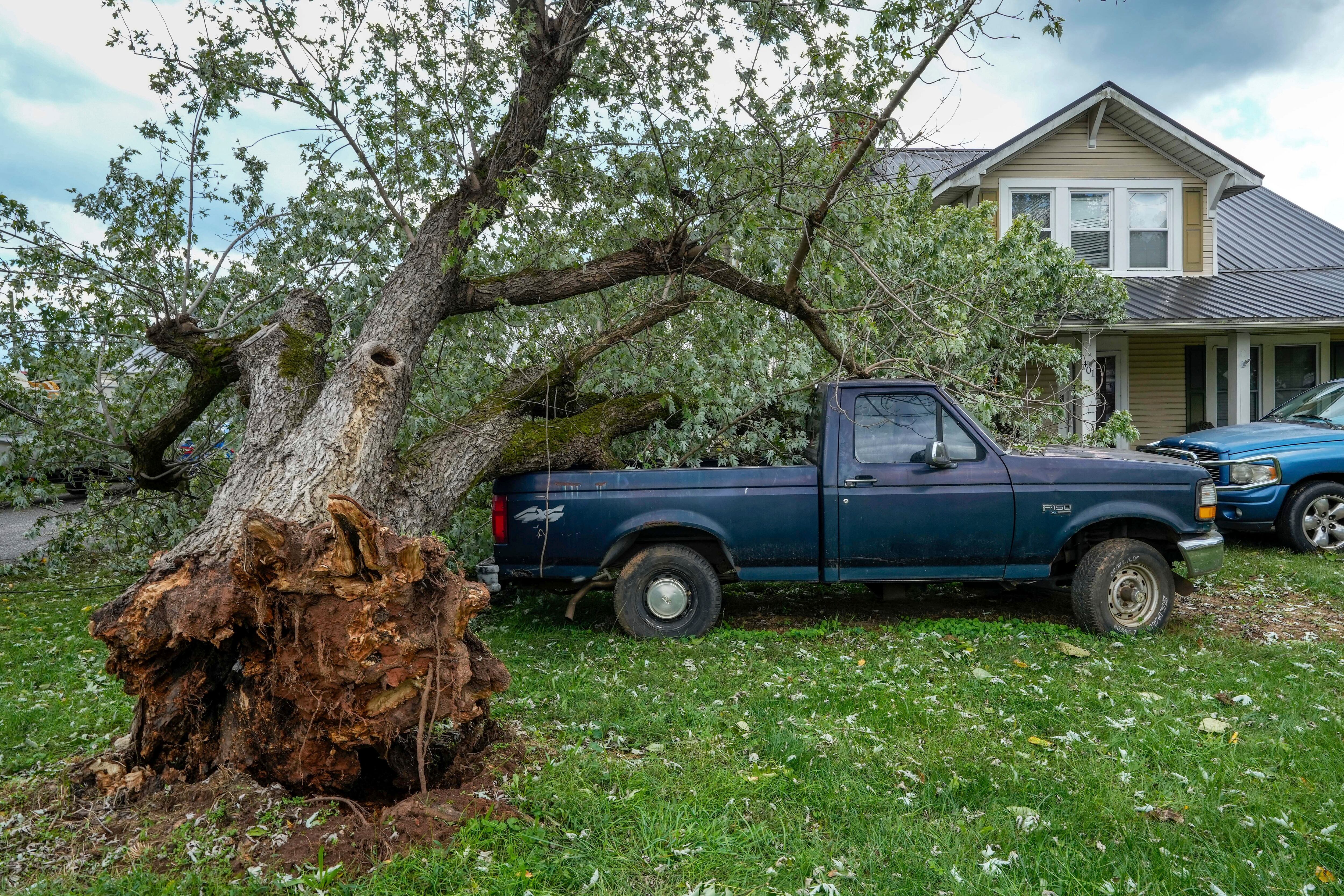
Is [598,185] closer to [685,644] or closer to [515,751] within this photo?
[685,644]

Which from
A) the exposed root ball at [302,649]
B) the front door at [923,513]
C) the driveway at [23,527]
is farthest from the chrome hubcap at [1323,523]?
the driveway at [23,527]

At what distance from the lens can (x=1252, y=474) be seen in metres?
8.97

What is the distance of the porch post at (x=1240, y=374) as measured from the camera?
549 inches

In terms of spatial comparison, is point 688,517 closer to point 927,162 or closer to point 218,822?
Answer: point 218,822

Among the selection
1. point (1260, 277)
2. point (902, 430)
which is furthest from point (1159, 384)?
point (902, 430)

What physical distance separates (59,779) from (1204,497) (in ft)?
23.2

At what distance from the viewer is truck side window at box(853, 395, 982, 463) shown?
620 centimetres

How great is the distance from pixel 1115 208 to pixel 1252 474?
764 cm

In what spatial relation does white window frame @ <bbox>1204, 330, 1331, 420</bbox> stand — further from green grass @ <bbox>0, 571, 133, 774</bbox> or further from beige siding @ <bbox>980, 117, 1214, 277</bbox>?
green grass @ <bbox>0, 571, 133, 774</bbox>

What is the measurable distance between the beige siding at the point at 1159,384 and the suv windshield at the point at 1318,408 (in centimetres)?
441

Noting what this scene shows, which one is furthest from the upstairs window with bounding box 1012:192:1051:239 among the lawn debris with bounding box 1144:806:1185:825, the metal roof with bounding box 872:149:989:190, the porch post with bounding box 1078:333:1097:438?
the lawn debris with bounding box 1144:806:1185:825

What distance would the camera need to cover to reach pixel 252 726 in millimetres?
3648

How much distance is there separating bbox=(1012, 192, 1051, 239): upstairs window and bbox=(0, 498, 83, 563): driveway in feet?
48.0

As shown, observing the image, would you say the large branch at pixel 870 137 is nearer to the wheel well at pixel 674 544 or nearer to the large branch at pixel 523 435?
the large branch at pixel 523 435
